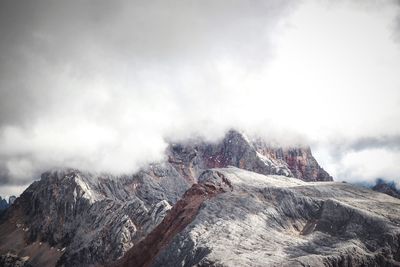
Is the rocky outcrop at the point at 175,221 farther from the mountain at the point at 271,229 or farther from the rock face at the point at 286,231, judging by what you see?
the rock face at the point at 286,231

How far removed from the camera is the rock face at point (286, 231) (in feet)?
251

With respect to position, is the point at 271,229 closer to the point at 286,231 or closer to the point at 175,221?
the point at 286,231

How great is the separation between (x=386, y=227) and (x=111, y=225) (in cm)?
13845

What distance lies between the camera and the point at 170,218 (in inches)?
4429

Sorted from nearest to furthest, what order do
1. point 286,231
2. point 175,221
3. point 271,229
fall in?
point 271,229 < point 286,231 < point 175,221

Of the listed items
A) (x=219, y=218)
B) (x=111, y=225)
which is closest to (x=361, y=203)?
(x=219, y=218)

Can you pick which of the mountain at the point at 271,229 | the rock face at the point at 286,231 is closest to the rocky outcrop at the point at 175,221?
the mountain at the point at 271,229

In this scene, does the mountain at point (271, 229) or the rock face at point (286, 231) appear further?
the mountain at point (271, 229)

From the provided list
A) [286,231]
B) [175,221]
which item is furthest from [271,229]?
[175,221]

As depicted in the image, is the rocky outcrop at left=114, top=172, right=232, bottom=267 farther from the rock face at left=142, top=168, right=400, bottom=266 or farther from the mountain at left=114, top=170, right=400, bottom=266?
the rock face at left=142, top=168, right=400, bottom=266

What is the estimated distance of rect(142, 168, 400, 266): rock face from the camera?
76500 millimetres

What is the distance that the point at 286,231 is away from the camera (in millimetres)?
94812

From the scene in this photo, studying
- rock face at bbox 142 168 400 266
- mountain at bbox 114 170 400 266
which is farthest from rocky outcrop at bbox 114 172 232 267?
rock face at bbox 142 168 400 266

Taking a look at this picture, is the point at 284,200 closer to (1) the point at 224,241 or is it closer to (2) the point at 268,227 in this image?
(2) the point at 268,227
